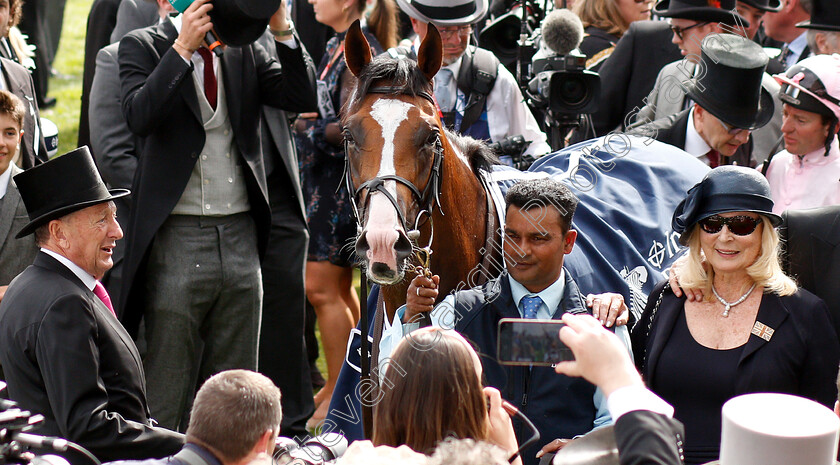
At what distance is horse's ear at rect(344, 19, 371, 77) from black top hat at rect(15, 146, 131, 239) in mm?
1084

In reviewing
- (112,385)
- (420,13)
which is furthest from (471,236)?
(420,13)

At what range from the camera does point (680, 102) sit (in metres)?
5.54

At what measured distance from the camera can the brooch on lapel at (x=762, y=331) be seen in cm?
328

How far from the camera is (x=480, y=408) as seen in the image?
239 centimetres

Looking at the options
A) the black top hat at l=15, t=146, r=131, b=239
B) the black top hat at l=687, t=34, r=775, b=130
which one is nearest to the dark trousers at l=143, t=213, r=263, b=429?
the black top hat at l=15, t=146, r=131, b=239

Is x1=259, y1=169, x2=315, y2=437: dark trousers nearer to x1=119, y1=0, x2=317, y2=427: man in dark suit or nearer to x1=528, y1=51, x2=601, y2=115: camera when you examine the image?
x1=119, y1=0, x2=317, y2=427: man in dark suit

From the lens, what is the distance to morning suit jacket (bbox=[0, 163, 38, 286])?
453cm

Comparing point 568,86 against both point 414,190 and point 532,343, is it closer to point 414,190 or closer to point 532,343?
point 414,190

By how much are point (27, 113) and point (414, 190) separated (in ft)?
8.76

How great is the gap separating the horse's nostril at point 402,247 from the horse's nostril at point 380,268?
47mm

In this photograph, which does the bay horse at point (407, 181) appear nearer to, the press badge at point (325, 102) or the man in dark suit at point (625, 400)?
the man in dark suit at point (625, 400)

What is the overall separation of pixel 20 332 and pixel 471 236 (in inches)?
67.5

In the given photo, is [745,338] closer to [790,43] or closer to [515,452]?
[515,452]

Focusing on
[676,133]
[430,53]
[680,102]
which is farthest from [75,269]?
[680,102]
